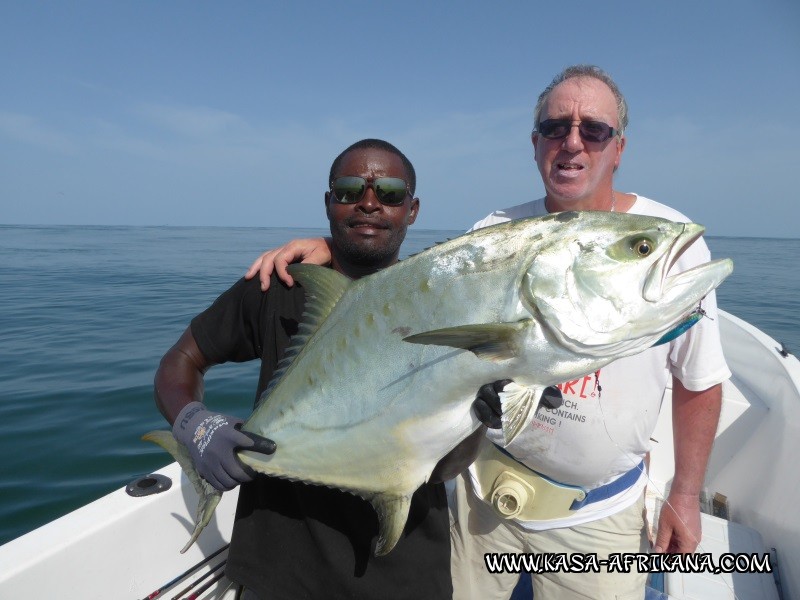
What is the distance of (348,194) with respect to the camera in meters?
2.16

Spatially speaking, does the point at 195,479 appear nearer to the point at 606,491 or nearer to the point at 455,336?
the point at 455,336

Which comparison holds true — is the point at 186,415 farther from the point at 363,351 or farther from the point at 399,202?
the point at 399,202

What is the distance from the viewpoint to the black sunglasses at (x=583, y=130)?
224cm

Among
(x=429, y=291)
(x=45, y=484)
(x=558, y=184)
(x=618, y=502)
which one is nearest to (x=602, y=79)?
(x=558, y=184)

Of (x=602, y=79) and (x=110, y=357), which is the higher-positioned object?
(x=602, y=79)

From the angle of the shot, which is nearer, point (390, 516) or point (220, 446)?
point (390, 516)

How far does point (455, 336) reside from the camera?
1.37 meters

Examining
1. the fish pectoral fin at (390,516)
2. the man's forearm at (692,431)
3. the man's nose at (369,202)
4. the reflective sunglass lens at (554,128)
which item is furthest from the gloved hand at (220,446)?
the man's forearm at (692,431)

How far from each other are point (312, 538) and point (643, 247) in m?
1.61

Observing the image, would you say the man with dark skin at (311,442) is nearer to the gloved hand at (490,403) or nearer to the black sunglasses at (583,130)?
the gloved hand at (490,403)

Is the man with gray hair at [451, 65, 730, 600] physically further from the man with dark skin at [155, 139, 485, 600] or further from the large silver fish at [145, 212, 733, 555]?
the large silver fish at [145, 212, 733, 555]

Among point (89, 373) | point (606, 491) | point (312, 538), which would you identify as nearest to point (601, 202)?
point (606, 491)

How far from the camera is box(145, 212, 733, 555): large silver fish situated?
4.50 ft

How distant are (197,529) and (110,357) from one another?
6752 mm
